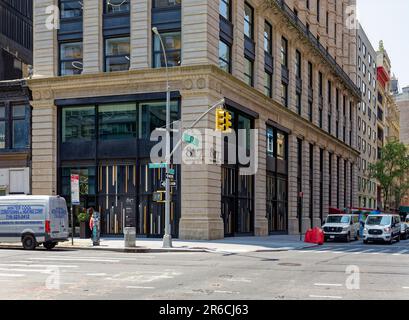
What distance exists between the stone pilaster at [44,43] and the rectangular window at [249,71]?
13003mm

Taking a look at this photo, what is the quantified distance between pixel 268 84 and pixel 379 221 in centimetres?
1438

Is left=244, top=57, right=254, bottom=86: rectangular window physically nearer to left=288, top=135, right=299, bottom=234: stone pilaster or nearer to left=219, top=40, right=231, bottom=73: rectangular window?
left=219, top=40, right=231, bottom=73: rectangular window

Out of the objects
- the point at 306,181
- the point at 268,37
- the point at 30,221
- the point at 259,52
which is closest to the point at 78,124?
the point at 30,221

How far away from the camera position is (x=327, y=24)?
67.3 m

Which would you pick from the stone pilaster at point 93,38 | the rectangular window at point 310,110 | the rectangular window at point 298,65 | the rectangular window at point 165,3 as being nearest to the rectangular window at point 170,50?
the rectangular window at point 165,3

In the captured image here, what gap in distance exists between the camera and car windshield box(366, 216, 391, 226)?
3622 centimetres

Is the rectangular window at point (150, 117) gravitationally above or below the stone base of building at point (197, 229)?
above

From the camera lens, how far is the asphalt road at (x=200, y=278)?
40.5ft

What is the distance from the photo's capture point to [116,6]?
36.6 meters

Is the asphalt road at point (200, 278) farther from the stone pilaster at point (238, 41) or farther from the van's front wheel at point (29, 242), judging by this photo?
the stone pilaster at point (238, 41)

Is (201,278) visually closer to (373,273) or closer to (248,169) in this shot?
(373,273)
